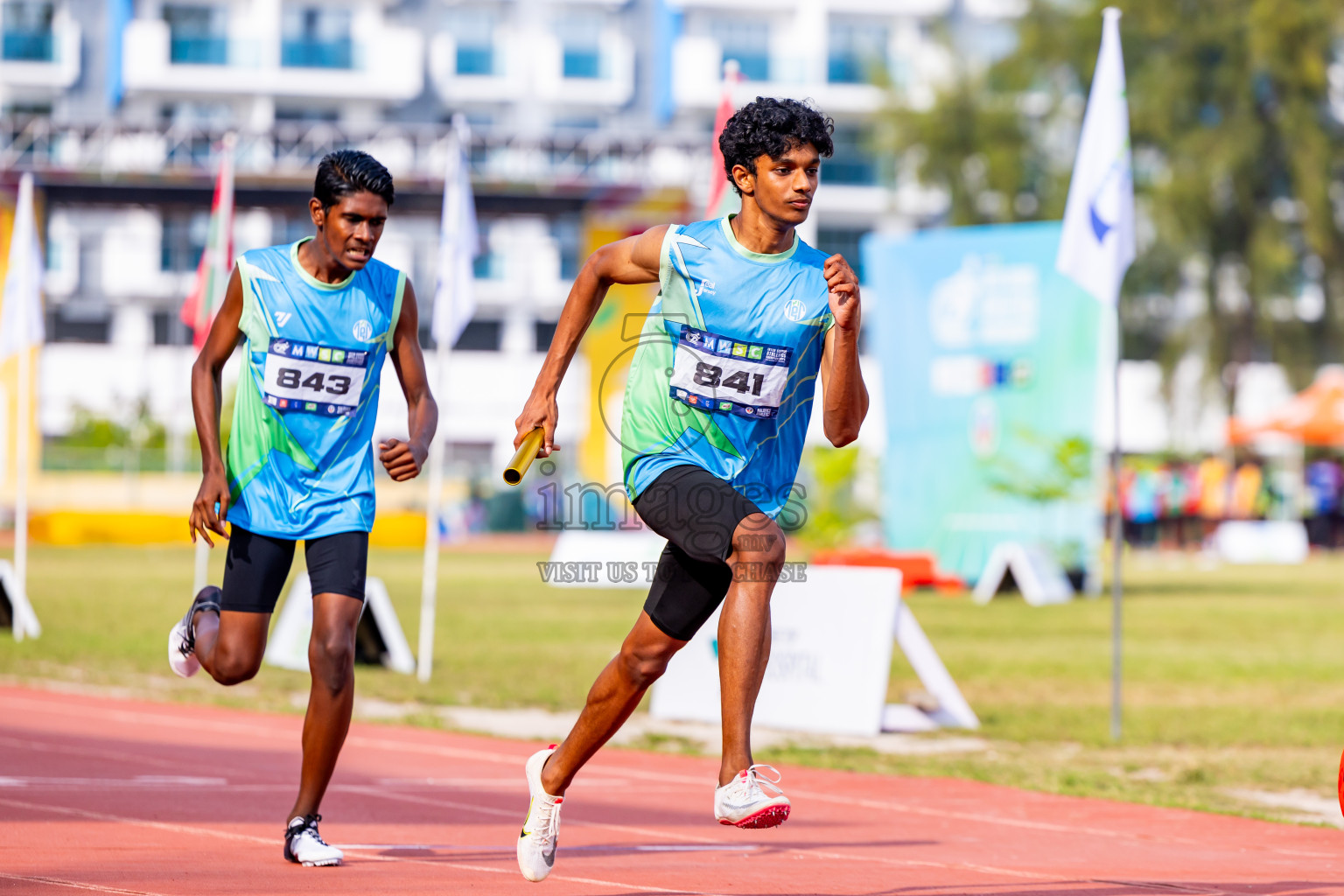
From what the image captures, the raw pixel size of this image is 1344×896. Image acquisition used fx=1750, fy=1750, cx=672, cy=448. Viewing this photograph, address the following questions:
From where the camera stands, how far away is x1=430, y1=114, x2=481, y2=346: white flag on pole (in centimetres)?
1387

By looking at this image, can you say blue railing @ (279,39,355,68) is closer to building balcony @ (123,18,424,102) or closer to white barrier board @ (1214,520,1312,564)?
building balcony @ (123,18,424,102)

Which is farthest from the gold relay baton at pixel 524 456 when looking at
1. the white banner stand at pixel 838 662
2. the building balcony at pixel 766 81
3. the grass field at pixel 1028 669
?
the building balcony at pixel 766 81

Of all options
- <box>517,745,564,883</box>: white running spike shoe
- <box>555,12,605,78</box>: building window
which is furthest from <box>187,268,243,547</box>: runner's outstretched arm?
<box>555,12,605,78</box>: building window

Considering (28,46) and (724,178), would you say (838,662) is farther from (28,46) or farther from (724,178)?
(28,46)

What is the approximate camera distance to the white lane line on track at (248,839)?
5.45 meters

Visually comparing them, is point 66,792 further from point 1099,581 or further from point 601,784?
point 1099,581

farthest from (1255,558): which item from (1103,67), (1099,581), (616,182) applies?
(1103,67)

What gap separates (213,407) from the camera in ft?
20.0

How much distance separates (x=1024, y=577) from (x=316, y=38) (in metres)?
46.2

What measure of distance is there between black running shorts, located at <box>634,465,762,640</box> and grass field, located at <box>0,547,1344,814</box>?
4.16 m

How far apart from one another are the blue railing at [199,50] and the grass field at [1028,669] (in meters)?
38.8

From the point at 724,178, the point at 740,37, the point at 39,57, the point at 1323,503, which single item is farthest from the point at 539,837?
the point at 740,37

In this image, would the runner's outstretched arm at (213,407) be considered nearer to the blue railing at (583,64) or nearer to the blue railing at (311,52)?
the blue railing at (311,52)

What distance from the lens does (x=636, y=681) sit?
4.99 m
